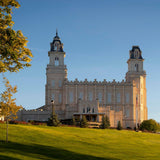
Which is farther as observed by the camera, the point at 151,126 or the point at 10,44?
the point at 151,126

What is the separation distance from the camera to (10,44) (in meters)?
21.5

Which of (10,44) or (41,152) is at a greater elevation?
(10,44)

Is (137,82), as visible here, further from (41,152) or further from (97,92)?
(41,152)

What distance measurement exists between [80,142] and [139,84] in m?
61.0

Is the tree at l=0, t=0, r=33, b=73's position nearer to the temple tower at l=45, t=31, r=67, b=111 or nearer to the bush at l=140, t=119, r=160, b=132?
the bush at l=140, t=119, r=160, b=132

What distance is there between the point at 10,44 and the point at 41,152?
26.3 ft

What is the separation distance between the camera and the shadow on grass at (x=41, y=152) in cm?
2183

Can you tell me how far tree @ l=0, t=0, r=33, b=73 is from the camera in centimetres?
2119

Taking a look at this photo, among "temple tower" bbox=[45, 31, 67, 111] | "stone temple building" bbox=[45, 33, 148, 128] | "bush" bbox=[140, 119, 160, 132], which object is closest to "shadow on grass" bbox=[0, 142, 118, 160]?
"bush" bbox=[140, 119, 160, 132]

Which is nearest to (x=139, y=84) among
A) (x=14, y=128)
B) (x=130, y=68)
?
(x=130, y=68)

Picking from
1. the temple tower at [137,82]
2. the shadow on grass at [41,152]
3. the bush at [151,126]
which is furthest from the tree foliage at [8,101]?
the temple tower at [137,82]

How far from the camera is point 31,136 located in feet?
100.0

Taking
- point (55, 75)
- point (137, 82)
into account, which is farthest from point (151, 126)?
point (55, 75)

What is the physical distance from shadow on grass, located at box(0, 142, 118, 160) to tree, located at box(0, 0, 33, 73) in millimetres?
5750
